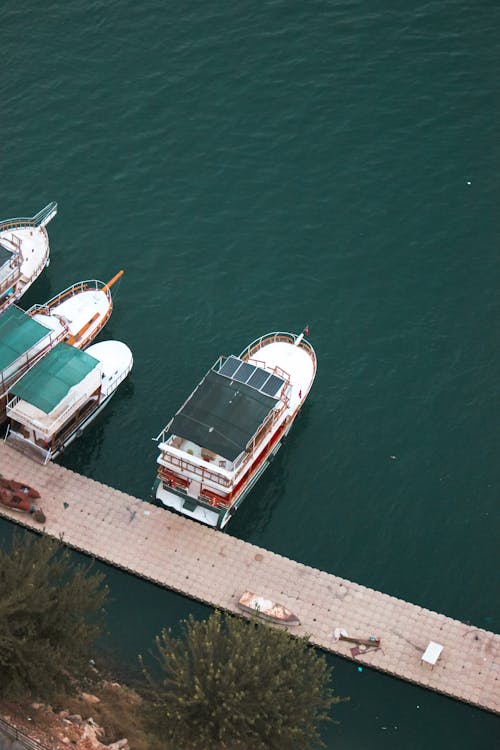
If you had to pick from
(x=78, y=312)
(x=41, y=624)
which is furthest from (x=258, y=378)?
(x=41, y=624)

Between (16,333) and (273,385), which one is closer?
(273,385)

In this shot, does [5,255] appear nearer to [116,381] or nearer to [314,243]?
[116,381]

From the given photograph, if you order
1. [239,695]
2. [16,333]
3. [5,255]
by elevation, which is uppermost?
[5,255]

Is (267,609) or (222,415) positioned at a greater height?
(222,415)

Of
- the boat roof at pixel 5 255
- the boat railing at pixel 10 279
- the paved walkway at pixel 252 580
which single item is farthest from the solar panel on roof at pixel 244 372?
the boat roof at pixel 5 255

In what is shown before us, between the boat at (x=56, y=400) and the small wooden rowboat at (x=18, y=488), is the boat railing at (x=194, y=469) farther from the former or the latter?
the small wooden rowboat at (x=18, y=488)

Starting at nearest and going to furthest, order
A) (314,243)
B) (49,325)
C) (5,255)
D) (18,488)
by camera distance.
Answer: (18,488) → (49,325) → (5,255) → (314,243)

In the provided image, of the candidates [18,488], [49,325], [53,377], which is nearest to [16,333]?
[49,325]

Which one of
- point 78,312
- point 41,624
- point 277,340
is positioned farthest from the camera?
point 78,312
